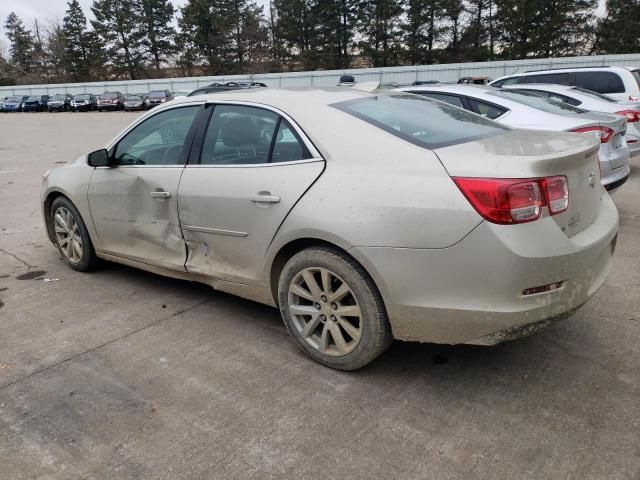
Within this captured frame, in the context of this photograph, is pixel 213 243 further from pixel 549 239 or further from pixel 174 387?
pixel 549 239

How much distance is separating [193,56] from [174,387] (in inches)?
2684

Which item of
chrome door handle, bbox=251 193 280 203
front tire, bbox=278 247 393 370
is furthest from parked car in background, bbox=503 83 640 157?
front tire, bbox=278 247 393 370

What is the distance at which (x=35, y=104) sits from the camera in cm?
4847

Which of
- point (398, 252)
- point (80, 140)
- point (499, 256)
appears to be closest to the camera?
point (499, 256)

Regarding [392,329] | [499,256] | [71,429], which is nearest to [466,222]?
[499,256]

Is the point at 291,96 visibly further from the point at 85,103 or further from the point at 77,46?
the point at 77,46

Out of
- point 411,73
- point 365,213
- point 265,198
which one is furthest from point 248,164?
point 411,73

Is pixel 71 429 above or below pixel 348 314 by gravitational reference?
below

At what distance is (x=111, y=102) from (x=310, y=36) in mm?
23802

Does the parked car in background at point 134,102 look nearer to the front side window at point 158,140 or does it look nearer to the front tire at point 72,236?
the front tire at point 72,236

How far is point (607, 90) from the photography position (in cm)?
1109

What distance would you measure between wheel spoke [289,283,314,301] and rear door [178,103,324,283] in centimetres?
28

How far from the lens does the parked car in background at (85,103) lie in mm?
43562

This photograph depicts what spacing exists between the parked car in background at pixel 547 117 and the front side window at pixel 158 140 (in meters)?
3.92
